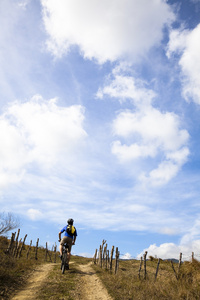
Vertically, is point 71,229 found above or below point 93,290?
above

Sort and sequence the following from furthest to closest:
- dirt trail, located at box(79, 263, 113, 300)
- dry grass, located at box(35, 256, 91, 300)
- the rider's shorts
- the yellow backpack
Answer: the yellow backpack < the rider's shorts < dirt trail, located at box(79, 263, 113, 300) < dry grass, located at box(35, 256, 91, 300)

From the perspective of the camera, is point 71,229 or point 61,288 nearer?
point 61,288

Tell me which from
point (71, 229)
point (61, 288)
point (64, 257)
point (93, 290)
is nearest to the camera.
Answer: point (61, 288)

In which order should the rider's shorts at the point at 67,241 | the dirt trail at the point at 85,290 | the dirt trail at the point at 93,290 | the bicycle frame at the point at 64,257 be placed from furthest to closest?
1. the rider's shorts at the point at 67,241
2. the bicycle frame at the point at 64,257
3. the dirt trail at the point at 93,290
4. the dirt trail at the point at 85,290

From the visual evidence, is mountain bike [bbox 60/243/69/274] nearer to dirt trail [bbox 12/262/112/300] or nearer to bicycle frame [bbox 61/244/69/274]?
bicycle frame [bbox 61/244/69/274]

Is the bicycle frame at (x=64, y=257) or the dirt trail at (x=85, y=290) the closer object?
the dirt trail at (x=85, y=290)

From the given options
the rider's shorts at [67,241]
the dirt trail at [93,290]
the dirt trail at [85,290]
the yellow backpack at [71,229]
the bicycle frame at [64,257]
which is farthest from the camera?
the yellow backpack at [71,229]

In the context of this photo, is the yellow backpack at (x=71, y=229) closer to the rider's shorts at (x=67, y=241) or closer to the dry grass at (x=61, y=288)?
the rider's shorts at (x=67, y=241)

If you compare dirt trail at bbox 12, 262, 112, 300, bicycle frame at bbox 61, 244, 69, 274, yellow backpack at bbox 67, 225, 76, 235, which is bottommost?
dirt trail at bbox 12, 262, 112, 300

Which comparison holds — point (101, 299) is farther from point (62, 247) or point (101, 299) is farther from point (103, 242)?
point (103, 242)

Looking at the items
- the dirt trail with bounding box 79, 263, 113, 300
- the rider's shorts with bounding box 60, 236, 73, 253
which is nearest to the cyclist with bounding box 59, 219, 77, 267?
the rider's shorts with bounding box 60, 236, 73, 253

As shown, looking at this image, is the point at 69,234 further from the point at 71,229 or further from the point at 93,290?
the point at 93,290

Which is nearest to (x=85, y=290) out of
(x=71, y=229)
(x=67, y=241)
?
(x=67, y=241)

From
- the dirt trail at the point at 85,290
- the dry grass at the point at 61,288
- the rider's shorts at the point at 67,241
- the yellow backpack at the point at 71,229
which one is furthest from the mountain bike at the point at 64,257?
the dirt trail at the point at 85,290
